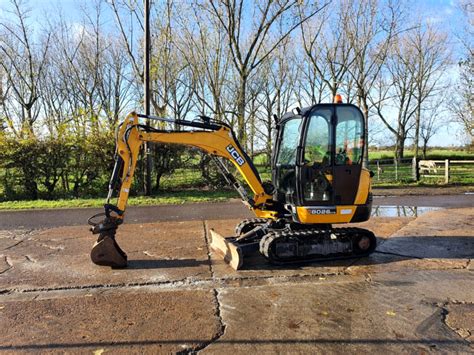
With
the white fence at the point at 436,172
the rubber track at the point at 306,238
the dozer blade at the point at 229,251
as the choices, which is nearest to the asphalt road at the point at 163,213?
the dozer blade at the point at 229,251

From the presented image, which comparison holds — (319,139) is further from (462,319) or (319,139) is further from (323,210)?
(462,319)

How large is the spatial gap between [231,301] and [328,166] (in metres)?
2.92

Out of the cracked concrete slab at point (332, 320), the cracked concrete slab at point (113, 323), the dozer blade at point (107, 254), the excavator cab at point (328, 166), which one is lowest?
the cracked concrete slab at point (332, 320)

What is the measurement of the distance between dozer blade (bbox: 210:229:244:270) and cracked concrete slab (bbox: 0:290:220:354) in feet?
3.41

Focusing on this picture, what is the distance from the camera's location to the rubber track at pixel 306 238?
6.44 meters

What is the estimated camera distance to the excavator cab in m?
6.68

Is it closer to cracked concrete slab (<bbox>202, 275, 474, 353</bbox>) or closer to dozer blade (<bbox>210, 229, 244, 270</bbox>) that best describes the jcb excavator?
dozer blade (<bbox>210, 229, 244, 270</bbox>)

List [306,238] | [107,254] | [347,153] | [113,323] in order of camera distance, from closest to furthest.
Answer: [113,323], [107,254], [306,238], [347,153]

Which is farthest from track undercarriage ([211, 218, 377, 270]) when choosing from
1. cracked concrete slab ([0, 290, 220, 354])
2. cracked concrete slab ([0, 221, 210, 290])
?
cracked concrete slab ([0, 290, 220, 354])

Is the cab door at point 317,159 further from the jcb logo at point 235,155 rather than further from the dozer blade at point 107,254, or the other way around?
the dozer blade at point 107,254

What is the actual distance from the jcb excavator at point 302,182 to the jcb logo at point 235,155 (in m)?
0.02

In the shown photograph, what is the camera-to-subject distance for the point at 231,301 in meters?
5.04

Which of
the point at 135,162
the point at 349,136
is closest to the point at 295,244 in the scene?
the point at 349,136

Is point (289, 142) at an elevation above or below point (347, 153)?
above
